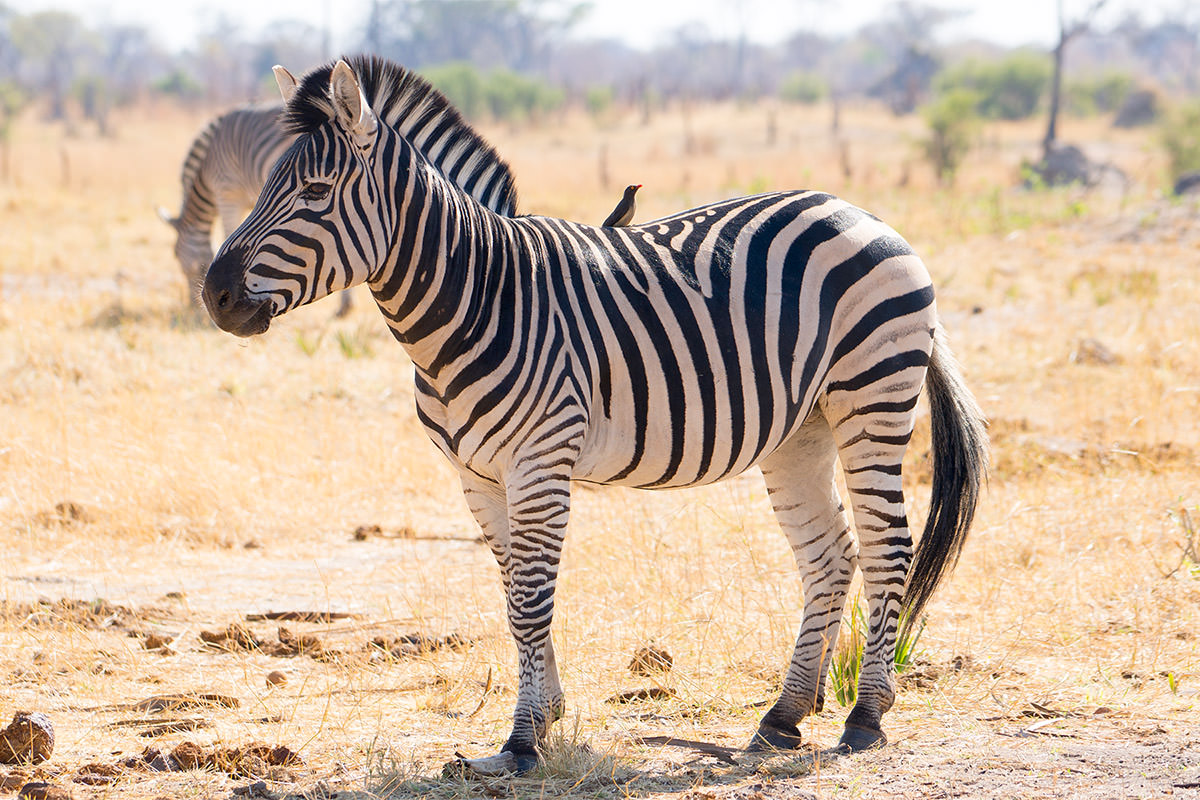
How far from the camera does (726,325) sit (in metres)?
3.88

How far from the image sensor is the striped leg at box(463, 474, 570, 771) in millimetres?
3543

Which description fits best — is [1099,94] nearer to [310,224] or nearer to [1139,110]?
[1139,110]

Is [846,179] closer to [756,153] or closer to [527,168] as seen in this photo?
[527,168]

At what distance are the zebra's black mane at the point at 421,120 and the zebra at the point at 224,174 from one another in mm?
7686

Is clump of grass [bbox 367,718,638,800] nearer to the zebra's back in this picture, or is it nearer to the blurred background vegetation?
the zebra's back

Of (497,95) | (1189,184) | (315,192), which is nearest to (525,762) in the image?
(315,192)

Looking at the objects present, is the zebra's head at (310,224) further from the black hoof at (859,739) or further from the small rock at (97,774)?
the black hoof at (859,739)

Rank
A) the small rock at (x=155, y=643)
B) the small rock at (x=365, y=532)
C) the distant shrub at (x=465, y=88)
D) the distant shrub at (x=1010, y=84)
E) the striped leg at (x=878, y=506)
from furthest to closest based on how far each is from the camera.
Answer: the distant shrub at (x=465, y=88), the distant shrub at (x=1010, y=84), the small rock at (x=365, y=532), the small rock at (x=155, y=643), the striped leg at (x=878, y=506)

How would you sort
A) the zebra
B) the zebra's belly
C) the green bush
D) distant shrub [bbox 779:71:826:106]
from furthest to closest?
distant shrub [bbox 779:71:826:106] < the green bush < the zebra < the zebra's belly

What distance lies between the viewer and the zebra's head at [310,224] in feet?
10.8

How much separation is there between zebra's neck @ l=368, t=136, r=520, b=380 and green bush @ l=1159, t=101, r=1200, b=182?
19.3 meters

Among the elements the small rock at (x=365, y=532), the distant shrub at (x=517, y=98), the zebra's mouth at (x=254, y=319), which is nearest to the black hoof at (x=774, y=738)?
the zebra's mouth at (x=254, y=319)

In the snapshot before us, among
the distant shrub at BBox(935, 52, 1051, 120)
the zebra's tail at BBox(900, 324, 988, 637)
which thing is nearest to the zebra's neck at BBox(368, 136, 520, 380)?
the zebra's tail at BBox(900, 324, 988, 637)

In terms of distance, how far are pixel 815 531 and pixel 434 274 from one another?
1.67 metres
